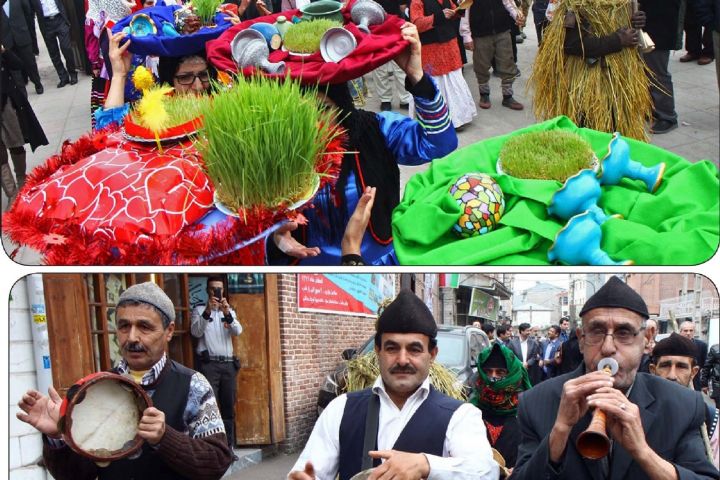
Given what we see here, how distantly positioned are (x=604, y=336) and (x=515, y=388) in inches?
32.4

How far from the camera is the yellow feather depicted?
2514 mm

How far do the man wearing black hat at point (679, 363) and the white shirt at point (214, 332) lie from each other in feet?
4.03

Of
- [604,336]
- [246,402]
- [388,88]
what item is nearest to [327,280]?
[246,402]

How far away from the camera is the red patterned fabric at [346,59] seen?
8.44 ft

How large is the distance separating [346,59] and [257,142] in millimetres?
456

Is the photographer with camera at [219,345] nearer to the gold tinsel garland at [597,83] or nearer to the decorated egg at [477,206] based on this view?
the decorated egg at [477,206]

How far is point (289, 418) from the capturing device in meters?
2.55

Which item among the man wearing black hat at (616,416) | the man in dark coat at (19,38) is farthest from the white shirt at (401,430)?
the man in dark coat at (19,38)

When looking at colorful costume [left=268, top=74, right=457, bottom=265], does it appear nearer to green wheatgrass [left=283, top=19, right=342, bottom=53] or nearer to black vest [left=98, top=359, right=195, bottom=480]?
green wheatgrass [left=283, top=19, right=342, bottom=53]

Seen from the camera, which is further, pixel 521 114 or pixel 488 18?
pixel 488 18

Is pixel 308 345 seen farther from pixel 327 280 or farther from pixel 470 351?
pixel 470 351

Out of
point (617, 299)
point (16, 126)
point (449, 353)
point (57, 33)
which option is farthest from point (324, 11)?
point (57, 33)

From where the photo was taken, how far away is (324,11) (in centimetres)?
287

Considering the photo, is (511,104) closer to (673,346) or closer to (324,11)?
(324,11)
